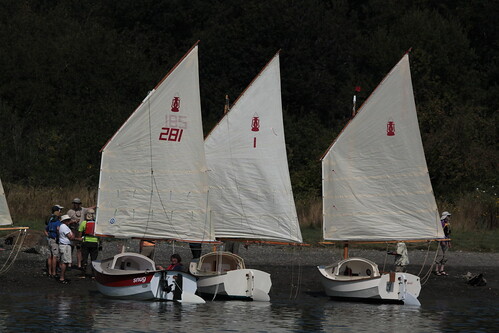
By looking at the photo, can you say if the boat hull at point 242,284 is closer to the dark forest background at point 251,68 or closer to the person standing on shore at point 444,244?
the person standing on shore at point 444,244

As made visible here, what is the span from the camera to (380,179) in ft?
131

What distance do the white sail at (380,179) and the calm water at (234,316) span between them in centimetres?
307

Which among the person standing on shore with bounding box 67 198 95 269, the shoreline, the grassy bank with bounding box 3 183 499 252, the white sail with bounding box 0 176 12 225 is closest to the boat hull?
the shoreline

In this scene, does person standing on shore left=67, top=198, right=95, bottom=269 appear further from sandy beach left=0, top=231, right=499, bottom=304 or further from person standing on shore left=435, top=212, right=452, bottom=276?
person standing on shore left=435, top=212, right=452, bottom=276

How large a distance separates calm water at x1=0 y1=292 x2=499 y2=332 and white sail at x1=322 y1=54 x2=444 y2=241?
307 cm

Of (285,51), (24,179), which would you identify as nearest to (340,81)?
(285,51)

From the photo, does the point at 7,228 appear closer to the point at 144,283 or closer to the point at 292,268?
the point at 144,283

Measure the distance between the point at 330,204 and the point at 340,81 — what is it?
59074 mm

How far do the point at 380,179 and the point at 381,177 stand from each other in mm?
91

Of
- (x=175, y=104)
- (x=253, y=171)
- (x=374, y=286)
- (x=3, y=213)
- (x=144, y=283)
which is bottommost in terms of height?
(x=144, y=283)

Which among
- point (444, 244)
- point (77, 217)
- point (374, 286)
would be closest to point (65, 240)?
point (77, 217)

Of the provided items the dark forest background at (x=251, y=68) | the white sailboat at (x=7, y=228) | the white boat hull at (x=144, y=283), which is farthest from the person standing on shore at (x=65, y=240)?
the dark forest background at (x=251, y=68)

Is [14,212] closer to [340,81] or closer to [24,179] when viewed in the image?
[24,179]

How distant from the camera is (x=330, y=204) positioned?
39.7 m
